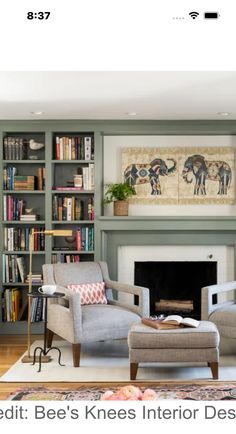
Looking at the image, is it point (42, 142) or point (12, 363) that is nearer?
point (12, 363)

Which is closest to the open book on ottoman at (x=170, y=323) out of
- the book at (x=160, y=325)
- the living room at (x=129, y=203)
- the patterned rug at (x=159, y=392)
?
the book at (x=160, y=325)

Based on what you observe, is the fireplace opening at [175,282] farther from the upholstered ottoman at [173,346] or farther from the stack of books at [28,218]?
the upholstered ottoman at [173,346]

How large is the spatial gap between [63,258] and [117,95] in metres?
2.17

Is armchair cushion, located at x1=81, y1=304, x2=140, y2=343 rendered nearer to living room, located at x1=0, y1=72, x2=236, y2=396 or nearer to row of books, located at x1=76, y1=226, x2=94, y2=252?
living room, located at x1=0, y1=72, x2=236, y2=396

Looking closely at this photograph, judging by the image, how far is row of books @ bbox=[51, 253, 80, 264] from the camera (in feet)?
20.8

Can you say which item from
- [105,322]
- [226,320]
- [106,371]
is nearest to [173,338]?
[106,371]

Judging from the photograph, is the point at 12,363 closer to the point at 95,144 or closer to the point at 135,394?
the point at 95,144

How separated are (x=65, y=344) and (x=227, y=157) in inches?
109

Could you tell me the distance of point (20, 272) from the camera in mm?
6387

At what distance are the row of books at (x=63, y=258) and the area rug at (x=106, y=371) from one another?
1348 millimetres

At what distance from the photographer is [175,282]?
644cm

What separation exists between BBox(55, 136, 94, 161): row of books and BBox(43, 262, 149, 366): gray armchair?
128 cm
